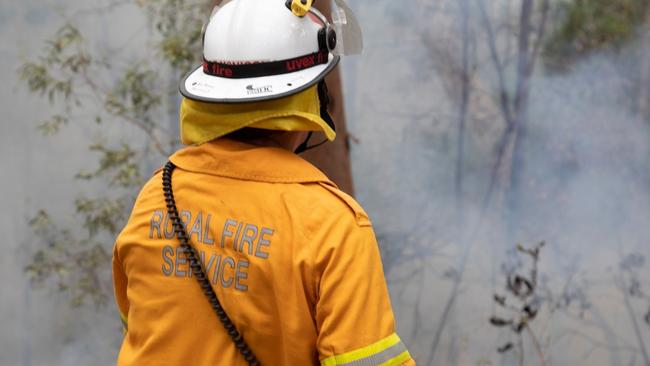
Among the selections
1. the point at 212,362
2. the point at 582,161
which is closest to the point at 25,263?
the point at 582,161

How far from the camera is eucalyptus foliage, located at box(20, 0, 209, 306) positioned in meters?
5.81

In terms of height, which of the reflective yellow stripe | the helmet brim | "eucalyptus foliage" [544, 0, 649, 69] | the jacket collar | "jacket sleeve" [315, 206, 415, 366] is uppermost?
the helmet brim

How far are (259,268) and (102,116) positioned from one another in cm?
402

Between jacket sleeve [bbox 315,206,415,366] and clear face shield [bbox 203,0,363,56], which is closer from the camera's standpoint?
jacket sleeve [bbox 315,206,415,366]

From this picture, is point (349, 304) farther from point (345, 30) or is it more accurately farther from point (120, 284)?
point (345, 30)

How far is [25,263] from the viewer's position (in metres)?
6.30

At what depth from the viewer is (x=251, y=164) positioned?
226 centimetres

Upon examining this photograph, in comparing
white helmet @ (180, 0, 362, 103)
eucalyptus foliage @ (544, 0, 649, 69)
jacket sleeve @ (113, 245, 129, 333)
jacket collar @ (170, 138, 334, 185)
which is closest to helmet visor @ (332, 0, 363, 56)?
white helmet @ (180, 0, 362, 103)

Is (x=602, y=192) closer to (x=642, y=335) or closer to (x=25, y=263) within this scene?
(x=642, y=335)

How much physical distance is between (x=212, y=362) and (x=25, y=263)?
14.2 ft

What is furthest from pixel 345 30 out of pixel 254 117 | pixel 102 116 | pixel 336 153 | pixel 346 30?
pixel 102 116

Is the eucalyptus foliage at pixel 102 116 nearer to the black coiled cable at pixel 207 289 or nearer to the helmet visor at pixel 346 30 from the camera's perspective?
the helmet visor at pixel 346 30

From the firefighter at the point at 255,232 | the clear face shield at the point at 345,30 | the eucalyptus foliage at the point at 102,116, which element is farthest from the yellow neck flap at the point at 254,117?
the eucalyptus foliage at the point at 102,116

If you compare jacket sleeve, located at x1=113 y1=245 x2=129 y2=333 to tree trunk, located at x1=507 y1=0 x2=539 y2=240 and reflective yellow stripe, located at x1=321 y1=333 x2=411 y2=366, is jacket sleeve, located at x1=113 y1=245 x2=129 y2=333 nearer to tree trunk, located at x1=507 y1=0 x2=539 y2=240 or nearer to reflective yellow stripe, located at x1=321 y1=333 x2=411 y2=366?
reflective yellow stripe, located at x1=321 y1=333 x2=411 y2=366
